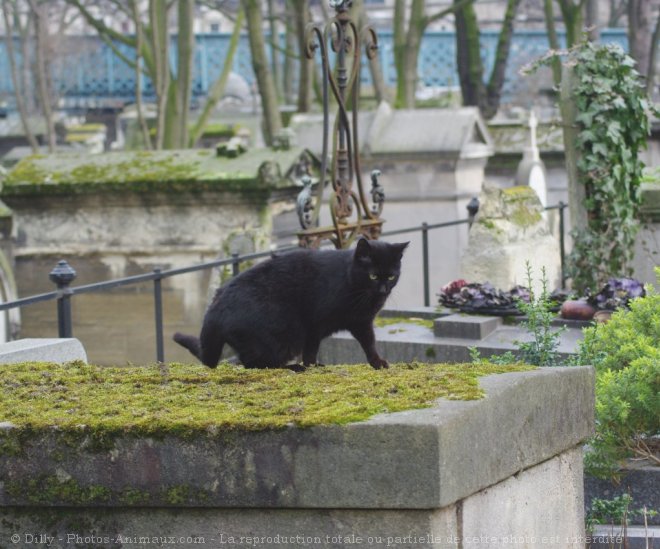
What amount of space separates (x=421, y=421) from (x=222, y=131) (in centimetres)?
2563

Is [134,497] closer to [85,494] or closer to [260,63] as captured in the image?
[85,494]

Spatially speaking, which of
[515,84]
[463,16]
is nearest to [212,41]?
[515,84]

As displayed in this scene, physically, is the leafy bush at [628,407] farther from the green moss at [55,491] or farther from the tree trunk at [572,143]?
the tree trunk at [572,143]

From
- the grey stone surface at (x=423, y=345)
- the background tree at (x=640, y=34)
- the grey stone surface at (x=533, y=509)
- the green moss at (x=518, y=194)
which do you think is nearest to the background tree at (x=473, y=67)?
the background tree at (x=640, y=34)

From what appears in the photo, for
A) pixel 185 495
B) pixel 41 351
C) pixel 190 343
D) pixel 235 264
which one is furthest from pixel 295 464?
pixel 235 264

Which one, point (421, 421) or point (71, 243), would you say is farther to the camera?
point (71, 243)

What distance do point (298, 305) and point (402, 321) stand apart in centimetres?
357

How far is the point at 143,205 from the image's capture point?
489 inches

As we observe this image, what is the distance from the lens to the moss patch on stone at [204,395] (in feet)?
11.7

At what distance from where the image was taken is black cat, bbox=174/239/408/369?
535 cm

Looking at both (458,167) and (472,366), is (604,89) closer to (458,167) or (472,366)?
(458,167)

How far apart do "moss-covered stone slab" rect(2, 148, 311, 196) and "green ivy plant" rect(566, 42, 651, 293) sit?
2.97 m

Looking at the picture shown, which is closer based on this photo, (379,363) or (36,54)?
(379,363)

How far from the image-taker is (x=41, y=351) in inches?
213
